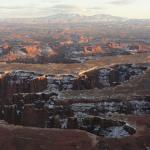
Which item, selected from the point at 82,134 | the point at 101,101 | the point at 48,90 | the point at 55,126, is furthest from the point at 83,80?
the point at 82,134

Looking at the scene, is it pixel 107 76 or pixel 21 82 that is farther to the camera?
pixel 107 76

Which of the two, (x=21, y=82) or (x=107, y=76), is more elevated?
(x=107, y=76)

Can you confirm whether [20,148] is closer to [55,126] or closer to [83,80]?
[55,126]

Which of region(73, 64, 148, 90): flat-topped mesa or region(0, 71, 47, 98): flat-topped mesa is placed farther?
region(0, 71, 47, 98): flat-topped mesa

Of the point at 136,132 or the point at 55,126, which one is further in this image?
the point at 55,126
